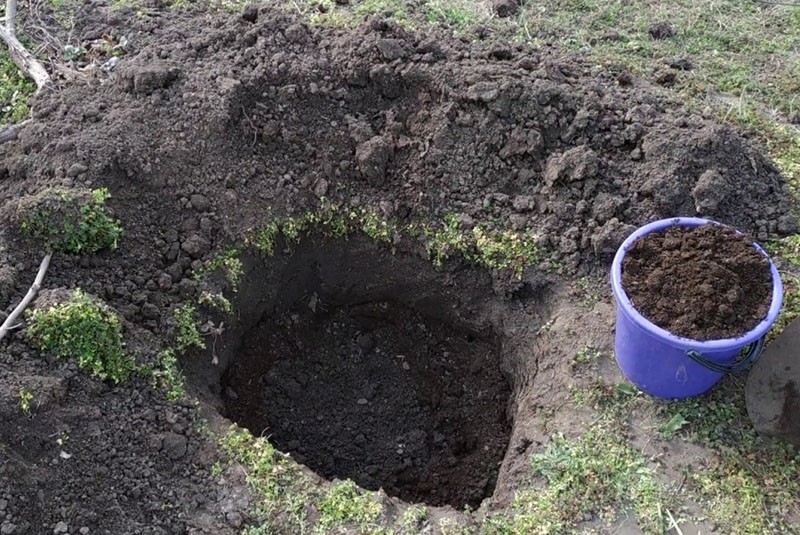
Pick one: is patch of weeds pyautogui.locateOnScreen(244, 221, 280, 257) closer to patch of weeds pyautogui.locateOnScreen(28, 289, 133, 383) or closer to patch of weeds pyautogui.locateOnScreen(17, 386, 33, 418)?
patch of weeds pyautogui.locateOnScreen(28, 289, 133, 383)

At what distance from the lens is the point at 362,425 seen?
163 inches

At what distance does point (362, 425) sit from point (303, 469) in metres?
0.83

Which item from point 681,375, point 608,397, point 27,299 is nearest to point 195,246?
point 27,299

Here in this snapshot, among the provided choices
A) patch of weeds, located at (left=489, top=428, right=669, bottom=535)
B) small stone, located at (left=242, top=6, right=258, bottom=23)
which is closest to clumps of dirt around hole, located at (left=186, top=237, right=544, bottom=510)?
patch of weeds, located at (left=489, top=428, right=669, bottom=535)

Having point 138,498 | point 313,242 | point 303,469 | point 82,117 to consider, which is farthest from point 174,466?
point 82,117

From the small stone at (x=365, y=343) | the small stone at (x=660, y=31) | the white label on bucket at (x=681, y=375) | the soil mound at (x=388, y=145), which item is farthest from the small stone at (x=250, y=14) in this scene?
the white label on bucket at (x=681, y=375)

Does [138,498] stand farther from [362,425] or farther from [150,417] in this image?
[362,425]

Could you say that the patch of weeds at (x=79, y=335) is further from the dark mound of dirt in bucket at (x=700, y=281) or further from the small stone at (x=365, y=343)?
the dark mound of dirt in bucket at (x=700, y=281)

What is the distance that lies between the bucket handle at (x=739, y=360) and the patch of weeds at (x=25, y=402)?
2612mm

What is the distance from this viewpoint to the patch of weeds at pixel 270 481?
3.14 metres

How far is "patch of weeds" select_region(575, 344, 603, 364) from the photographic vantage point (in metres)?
3.57

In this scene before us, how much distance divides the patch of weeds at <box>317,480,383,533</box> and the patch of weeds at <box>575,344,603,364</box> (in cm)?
114

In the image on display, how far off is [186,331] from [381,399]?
1.15 m

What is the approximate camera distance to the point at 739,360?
329 cm
